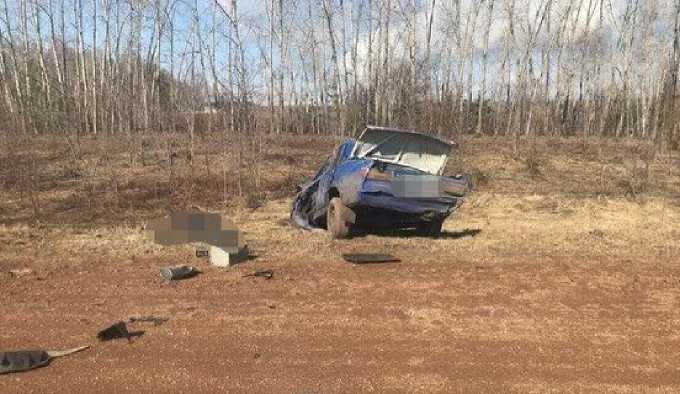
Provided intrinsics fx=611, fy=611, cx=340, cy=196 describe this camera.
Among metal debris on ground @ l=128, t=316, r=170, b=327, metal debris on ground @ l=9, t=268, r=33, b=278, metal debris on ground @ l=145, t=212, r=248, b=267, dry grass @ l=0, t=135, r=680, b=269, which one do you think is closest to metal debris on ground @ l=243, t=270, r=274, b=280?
metal debris on ground @ l=145, t=212, r=248, b=267

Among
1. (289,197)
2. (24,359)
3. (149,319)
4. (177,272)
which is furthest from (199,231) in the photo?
(289,197)

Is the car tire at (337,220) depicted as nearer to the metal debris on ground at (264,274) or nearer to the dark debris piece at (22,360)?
the metal debris on ground at (264,274)

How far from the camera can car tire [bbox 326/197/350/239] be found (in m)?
8.38

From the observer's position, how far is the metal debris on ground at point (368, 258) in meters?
6.96

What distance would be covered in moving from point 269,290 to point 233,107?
29.4 ft

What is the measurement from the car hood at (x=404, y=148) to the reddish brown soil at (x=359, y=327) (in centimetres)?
217

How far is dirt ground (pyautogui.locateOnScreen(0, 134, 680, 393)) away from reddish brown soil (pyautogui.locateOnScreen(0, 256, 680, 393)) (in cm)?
2

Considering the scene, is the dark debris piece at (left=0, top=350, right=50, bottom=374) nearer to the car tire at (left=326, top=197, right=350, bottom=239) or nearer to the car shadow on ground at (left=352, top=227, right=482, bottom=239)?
the car tire at (left=326, top=197, right=350, bottom=239)

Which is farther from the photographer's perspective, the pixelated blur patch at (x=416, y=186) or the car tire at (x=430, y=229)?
the car tire at (x=430, y=229)

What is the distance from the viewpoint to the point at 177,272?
20.5 ft

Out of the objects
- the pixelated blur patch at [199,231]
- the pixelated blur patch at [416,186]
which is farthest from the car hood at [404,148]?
the pixelated blur patch at [199,231]

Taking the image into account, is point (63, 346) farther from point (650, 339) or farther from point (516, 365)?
point (650, 339)

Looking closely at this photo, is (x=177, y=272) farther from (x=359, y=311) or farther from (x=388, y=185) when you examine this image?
(x=388, y=185)

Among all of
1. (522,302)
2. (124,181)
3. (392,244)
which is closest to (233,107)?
(124,181)
